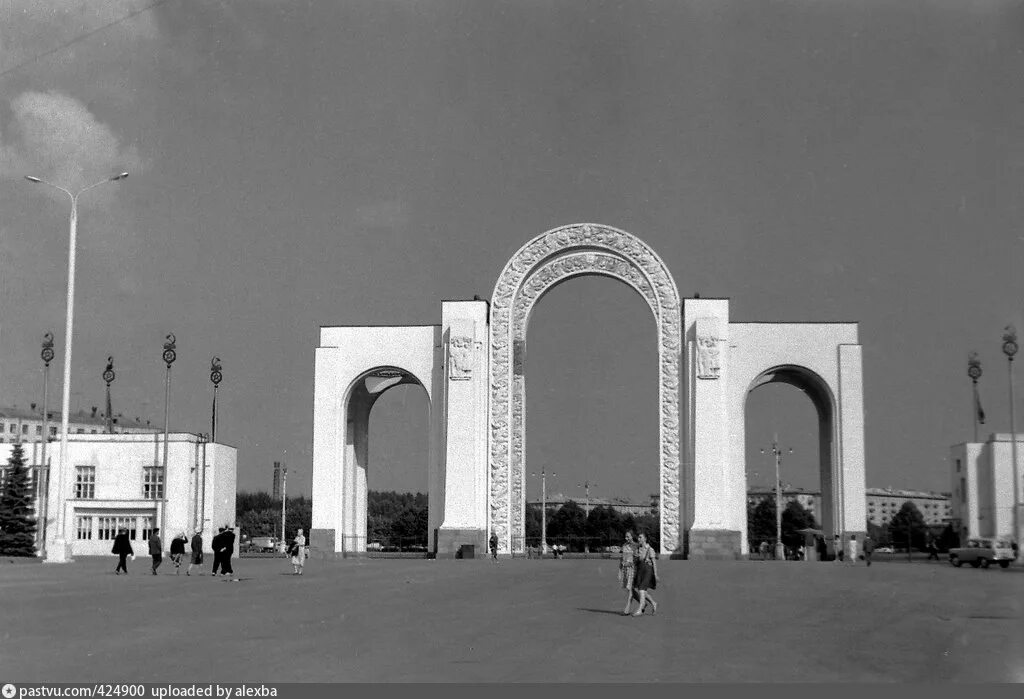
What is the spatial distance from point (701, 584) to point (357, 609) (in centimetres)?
1054

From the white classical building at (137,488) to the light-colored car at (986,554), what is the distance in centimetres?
3007

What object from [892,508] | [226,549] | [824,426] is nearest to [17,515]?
[226,549]

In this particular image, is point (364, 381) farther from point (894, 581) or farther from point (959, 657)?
point (959, 657)

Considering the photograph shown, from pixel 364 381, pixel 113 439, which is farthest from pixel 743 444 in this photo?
pixel 113 439

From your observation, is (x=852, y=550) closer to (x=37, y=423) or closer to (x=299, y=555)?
(x=299, y=555)

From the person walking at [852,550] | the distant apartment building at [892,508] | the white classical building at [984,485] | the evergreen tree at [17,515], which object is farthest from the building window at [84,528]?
the distant apartment building at [892,508]

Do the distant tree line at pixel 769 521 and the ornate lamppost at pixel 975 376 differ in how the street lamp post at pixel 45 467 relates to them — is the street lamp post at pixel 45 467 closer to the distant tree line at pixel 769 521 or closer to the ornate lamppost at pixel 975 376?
the ornate lamppost at pixel 975 376

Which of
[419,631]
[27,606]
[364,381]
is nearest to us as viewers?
[419,631]

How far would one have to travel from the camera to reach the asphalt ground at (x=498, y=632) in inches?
468

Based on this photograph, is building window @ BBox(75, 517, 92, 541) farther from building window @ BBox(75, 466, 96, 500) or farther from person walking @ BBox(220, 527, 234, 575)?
person walking @ BBox(220, 527, 234, 575)

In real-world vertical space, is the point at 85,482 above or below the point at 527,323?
below

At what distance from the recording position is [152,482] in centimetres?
5547

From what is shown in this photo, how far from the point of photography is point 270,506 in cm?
13125

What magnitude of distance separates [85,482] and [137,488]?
2613mm
